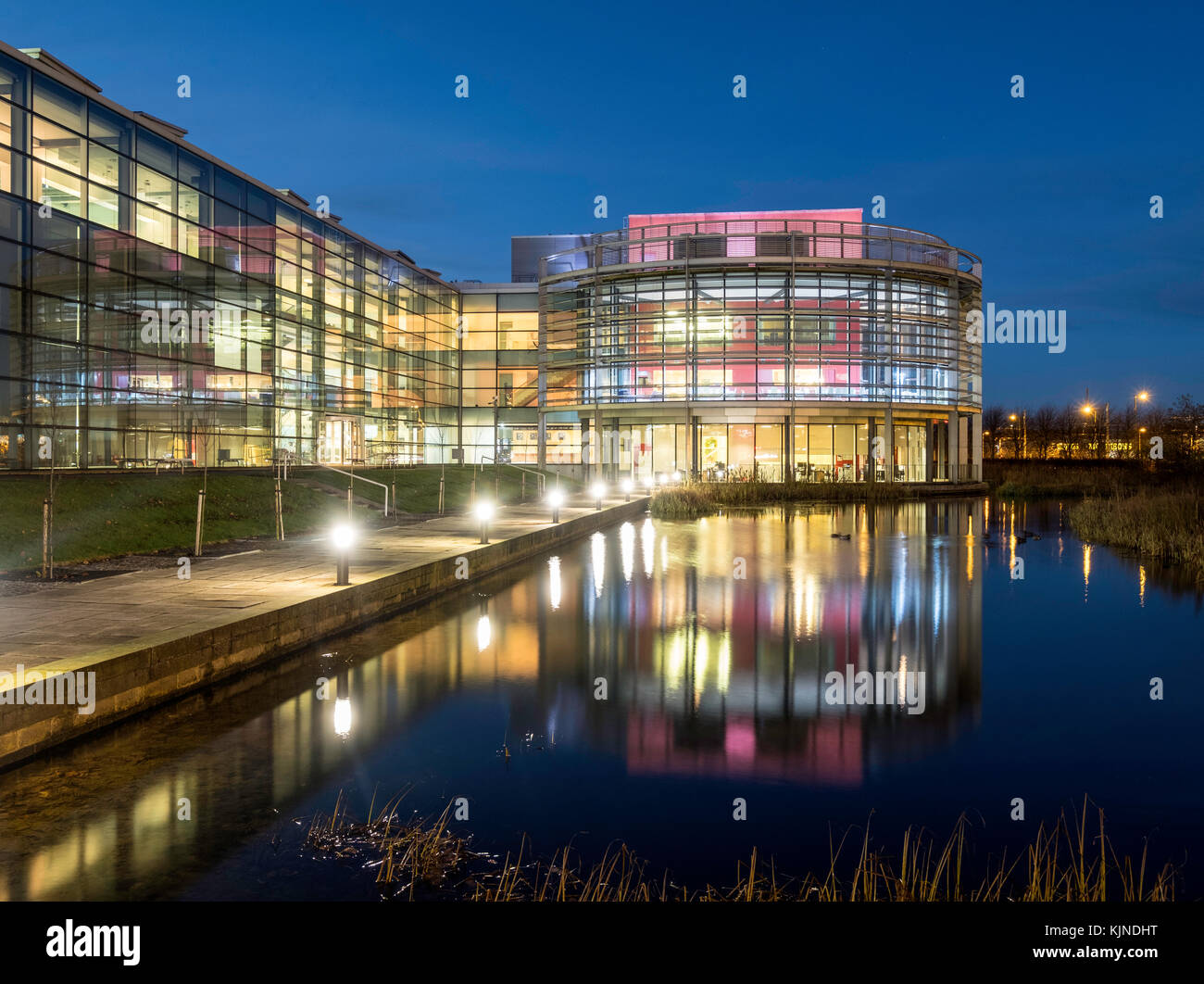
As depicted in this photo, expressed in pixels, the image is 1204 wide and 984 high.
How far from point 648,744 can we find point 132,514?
15.7 metres

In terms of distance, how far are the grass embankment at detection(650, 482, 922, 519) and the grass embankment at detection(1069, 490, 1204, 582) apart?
12919 millimetres

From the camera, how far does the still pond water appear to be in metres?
5.53

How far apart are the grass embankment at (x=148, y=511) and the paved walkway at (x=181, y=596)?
7.47 ft

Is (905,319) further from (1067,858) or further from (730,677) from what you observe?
(1067,858)

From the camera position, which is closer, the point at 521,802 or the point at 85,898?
the point at 85,898

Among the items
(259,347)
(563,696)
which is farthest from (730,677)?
(259,347)

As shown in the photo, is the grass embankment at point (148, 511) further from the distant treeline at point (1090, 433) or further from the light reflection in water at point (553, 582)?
the distant treeline at point (1090, 433)

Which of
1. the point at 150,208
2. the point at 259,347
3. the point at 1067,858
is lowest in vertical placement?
the point at 1067,858

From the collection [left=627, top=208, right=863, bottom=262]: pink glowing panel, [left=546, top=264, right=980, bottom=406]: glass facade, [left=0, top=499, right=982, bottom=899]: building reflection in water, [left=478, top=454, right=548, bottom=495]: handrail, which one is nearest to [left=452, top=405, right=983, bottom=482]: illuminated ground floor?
[left=546, top=264, right=980, bottom=406]: glass facade

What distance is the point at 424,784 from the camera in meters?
6.55

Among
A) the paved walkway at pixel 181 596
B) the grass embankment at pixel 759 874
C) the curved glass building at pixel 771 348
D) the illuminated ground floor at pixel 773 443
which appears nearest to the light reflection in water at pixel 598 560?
the paved walkway at pixel 181 596

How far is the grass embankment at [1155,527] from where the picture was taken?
2038 cm

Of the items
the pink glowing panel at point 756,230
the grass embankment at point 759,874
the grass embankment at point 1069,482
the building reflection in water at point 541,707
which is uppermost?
the pink glowing panel at point 756,230
